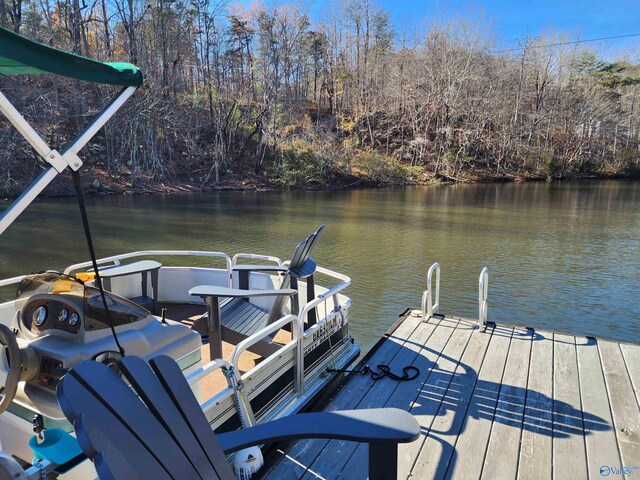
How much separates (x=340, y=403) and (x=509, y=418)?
3.74 feet

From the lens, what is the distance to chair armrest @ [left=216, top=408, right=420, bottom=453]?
1462 mm

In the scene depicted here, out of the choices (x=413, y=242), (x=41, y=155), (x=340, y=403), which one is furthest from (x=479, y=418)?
(x=413, y=242)

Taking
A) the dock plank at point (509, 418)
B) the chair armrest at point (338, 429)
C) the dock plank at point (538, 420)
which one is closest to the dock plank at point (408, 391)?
the dock plank at point (509, 418)

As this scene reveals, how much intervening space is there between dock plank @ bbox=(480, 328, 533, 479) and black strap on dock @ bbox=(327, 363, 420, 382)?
0.66 metres

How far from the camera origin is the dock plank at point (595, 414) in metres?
2.57

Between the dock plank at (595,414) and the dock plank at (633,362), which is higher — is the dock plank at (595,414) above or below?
below

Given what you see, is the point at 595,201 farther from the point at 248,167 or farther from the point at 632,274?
the point at 248,167

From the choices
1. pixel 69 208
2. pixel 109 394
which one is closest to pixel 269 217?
pixel 69 208

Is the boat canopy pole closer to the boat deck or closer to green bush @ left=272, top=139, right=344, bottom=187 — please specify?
the boat deck

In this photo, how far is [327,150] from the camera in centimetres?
2897

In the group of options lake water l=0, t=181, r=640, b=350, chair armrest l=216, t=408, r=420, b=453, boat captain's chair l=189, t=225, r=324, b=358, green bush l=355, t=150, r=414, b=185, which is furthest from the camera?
green bush l=355, t=150, r=414, b=185

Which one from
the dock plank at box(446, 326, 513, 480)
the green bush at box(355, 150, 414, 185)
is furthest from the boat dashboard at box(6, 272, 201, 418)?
the green bush at box(355, 150, 414, 185)

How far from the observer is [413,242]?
42.0ft

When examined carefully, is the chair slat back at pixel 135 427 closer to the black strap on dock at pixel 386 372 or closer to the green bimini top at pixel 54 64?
the green bimini top at pixel 54 64
